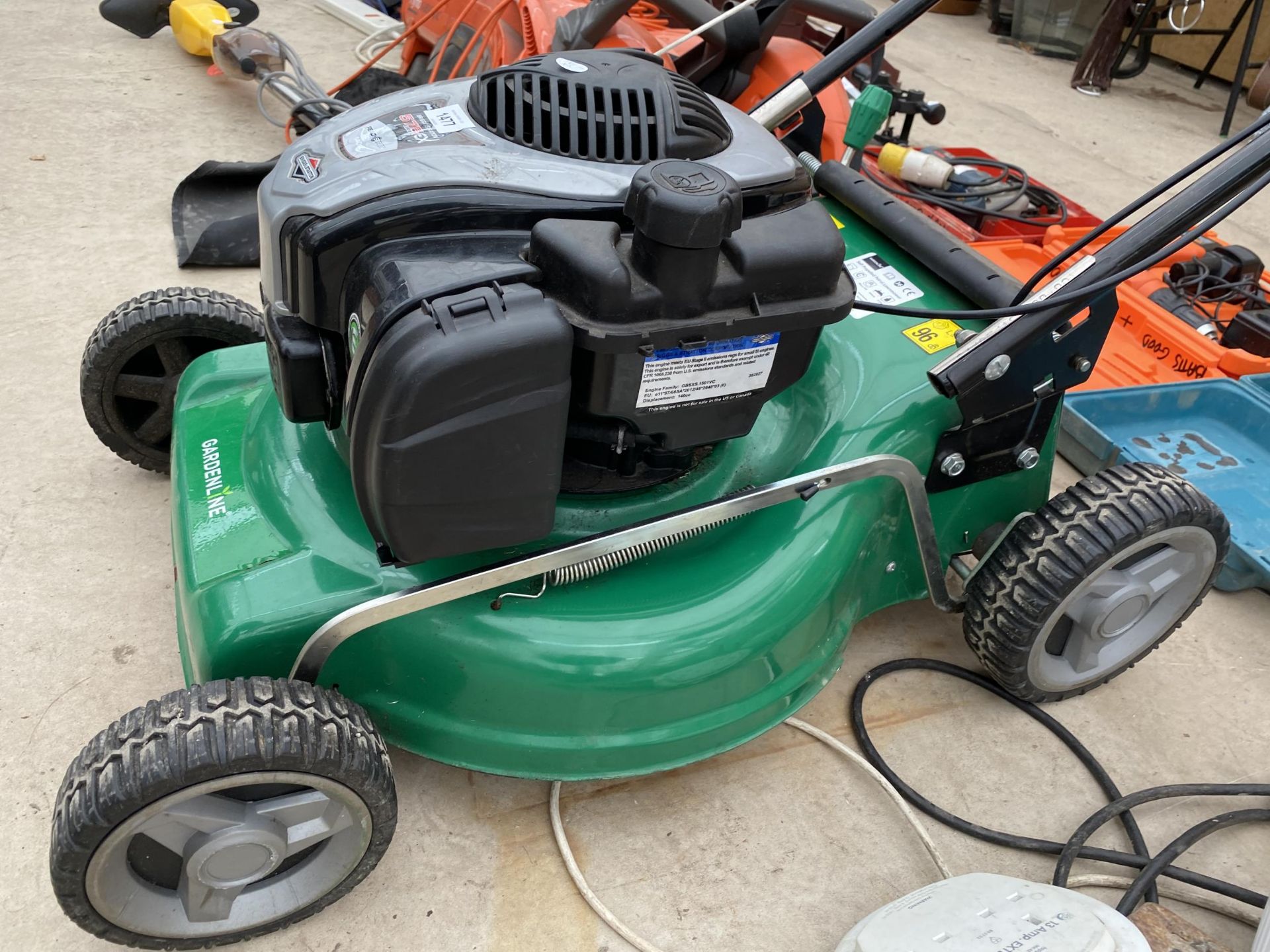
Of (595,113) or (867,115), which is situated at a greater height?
(595,113)

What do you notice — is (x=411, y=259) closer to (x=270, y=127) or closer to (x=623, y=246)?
(x=623, y=246)

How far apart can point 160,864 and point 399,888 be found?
0.25 meters

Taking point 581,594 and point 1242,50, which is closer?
point 581,594

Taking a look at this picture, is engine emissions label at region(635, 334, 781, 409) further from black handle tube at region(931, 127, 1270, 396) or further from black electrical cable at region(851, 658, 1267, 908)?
black electrical cable at region(851, 658, 1267, 908)

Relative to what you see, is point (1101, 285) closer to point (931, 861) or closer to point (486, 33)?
point (931, 861)

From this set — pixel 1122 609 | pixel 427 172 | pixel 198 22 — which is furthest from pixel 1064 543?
pixel 198 22

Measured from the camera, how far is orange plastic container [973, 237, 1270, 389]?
6.54 ft

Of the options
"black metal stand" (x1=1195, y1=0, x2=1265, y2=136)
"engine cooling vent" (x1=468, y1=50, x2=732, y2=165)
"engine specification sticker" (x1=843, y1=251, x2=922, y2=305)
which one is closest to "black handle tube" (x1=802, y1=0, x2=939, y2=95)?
"engine specification sticker" (x1=843, y1=251, x2=922, y2=305)

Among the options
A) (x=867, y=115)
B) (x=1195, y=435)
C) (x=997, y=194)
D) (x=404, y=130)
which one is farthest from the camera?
(x=997, y=194)

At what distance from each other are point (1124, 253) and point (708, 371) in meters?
0.50

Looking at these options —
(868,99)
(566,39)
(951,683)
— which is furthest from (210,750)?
(566,39)

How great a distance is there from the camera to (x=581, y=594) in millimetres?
1083

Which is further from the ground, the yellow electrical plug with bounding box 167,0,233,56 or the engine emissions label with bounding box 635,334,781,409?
the engine emissions label with bounding box 635,334,781,409

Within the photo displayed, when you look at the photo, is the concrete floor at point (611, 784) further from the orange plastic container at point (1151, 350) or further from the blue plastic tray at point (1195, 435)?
the orange plastic container at point (1151, 350)
